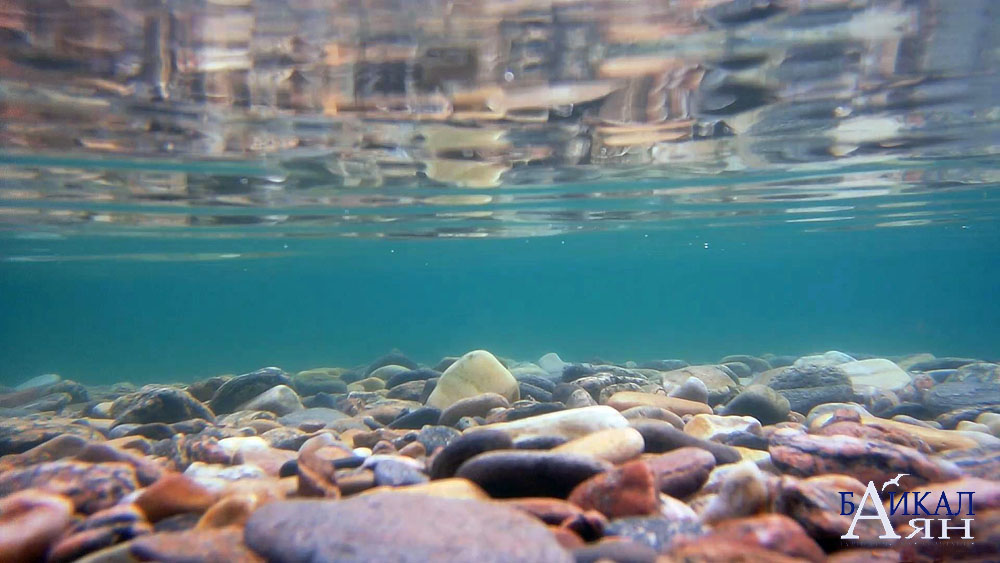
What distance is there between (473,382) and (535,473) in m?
5.58

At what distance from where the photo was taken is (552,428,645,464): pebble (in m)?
4.15

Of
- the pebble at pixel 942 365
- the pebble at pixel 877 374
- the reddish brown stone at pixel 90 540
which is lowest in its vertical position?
the pebble at pixel 942 365

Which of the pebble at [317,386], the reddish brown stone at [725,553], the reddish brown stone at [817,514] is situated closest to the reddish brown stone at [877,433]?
the reddish brown stone at [817,514]

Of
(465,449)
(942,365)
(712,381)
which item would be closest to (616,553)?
(465,449)

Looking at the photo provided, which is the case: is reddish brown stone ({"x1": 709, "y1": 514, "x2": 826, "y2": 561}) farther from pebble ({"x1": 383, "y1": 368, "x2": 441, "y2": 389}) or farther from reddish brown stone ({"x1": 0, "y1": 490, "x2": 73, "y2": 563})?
pebble ({"x1": 383, "y1": 368, "x2": 441, "y2": 389})

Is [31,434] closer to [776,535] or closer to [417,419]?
[417,419]

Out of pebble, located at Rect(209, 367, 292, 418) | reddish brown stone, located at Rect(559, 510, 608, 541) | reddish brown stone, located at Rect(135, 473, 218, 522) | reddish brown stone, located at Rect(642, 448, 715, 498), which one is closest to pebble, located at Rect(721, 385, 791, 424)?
reddish brown stone, located at Rect(642, 448, 715, 498)

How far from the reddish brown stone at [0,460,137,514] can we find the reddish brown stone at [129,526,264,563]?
4.17 ft

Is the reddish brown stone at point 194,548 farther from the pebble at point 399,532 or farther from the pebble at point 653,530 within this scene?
the pebble at point 653,530

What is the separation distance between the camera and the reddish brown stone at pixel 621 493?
10.9ft

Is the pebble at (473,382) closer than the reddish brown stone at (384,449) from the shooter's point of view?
No

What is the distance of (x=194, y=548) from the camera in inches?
112

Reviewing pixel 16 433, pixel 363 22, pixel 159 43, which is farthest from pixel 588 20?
pixel 16 433

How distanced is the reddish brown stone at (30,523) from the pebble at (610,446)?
118 inches
